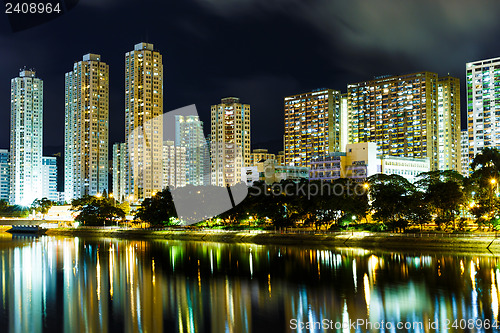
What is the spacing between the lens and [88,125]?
151375 millimetres

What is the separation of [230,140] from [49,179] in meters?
67.2

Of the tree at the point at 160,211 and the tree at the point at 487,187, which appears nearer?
the tree at the point at 487,187

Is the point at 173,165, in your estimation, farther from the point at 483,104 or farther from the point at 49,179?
the point at 483,104

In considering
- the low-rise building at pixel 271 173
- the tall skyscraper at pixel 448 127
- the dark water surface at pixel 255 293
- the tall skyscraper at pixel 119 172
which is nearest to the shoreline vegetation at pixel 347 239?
the dark water surface at pixel 255 293

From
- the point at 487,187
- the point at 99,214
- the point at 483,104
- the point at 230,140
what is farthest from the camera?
the point at 230,140

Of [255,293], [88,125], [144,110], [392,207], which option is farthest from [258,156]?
[255,293]

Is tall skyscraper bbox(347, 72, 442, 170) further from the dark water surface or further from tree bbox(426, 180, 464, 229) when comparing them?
the dark water surface

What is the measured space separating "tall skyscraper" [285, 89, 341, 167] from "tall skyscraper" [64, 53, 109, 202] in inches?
1973

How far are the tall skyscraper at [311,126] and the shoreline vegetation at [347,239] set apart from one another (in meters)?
83.8

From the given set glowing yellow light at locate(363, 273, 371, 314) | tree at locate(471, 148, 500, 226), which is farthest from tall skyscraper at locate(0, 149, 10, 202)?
glowing yellow light at locate(363, 273, 371, 314)

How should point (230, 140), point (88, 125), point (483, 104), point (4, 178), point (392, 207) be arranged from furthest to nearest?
point (4, 178) → point (88, 125) → point (230, 140) → point (483, 104) → point (392, 207)

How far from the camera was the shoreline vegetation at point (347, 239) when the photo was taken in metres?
44.7

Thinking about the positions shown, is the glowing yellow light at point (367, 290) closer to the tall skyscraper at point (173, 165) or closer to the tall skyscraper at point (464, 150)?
the tall skyscraper at point (173, 165)

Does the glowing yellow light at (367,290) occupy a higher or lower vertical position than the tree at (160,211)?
lower
